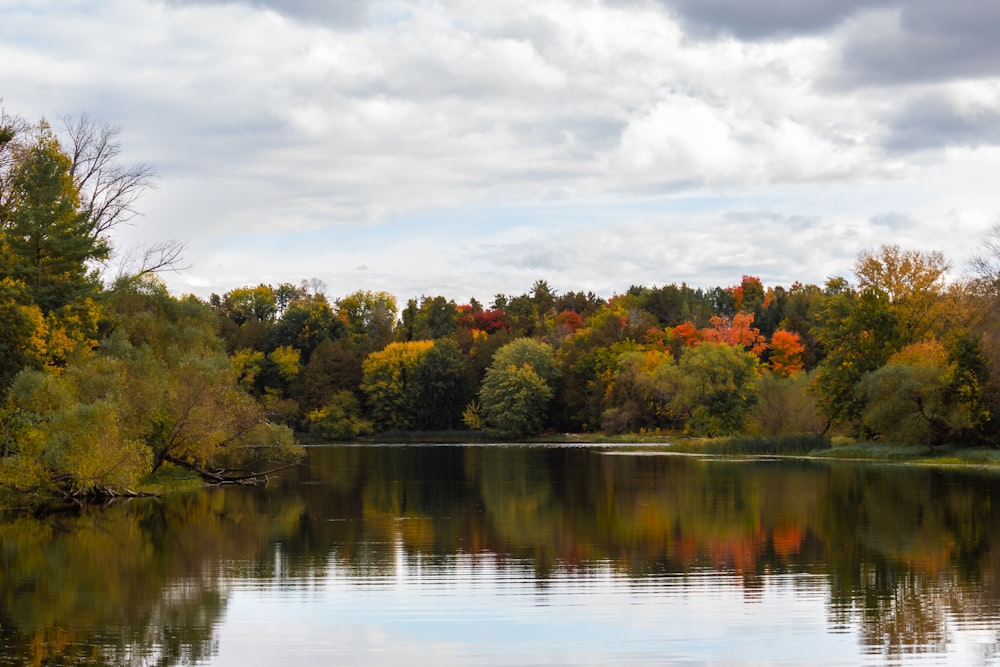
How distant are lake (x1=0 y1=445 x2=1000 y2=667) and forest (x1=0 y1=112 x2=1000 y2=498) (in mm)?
4032

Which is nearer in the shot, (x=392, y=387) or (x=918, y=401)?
(x=918, y=401)

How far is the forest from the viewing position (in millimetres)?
39438

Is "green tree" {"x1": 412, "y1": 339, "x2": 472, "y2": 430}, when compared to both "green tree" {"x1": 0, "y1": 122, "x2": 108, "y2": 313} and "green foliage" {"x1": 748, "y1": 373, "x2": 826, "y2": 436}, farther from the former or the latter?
"green tree" {"x1": 0, "y1": 122, "x2": 108, "y2": 313}

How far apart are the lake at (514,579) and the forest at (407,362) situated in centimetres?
403

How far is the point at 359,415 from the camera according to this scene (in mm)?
119750

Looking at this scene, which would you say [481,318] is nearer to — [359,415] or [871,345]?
[359,415]

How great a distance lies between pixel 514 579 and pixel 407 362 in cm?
9842

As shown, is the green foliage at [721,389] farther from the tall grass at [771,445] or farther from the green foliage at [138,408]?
the green foliage at [138,408]

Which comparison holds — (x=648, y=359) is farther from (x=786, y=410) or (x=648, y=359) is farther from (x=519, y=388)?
(x=786, y=410)

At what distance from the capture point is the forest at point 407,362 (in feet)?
129

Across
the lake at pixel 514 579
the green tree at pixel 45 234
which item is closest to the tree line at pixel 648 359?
the green tree at pixel 45 234

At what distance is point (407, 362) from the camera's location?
393ft

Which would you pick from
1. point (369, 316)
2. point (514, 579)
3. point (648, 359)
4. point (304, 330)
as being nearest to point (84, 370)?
point (514, 579)

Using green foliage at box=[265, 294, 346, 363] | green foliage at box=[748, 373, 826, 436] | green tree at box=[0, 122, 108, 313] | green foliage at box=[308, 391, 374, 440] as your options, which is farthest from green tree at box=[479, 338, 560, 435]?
green tree at box=[0, 122, 108, 313]
